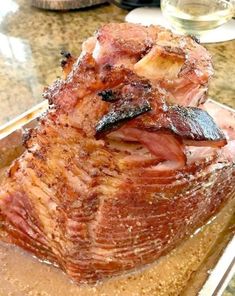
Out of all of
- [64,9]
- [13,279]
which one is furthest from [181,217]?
[64,9]

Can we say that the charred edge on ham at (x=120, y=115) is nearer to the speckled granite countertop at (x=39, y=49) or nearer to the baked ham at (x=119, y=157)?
the baked ham at (x=119, y=157)

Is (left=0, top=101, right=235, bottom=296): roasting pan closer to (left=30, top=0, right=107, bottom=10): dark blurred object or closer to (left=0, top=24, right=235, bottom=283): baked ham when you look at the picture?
(left=0, top=24, right=235, bottom=283): baked ham

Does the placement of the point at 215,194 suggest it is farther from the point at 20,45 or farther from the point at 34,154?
the point at 20,45

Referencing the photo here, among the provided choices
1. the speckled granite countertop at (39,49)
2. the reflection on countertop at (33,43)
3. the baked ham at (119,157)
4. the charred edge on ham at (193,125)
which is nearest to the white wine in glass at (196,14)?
the speckled granite countertop at (39,49)

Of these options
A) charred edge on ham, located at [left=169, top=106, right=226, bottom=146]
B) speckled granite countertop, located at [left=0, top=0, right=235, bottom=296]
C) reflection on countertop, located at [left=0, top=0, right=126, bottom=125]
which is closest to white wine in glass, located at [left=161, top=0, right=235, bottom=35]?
speckled granite countertop, located at [left=0, top=0, right=235, bottom=296]

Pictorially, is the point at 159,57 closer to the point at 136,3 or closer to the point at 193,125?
the point at 193,125

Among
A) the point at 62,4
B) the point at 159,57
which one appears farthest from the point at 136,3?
the point at 159,57
